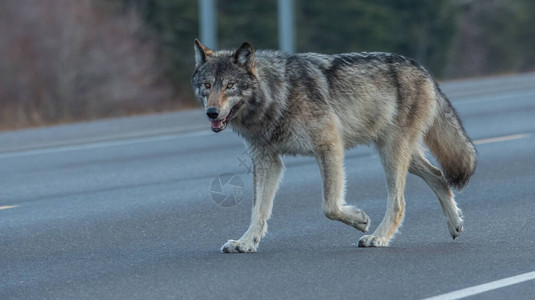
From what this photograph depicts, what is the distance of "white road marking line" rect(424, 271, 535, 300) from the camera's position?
6168mm

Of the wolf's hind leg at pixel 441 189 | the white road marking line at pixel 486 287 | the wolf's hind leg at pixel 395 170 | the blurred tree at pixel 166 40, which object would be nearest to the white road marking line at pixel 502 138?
the wolf's hind leg at pixel 441 189

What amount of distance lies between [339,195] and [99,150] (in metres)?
7.64

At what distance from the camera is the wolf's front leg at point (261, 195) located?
7602 millimetres

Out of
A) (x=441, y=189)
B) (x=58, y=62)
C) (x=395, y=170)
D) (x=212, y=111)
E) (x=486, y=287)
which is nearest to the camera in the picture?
(x=486, y=287)

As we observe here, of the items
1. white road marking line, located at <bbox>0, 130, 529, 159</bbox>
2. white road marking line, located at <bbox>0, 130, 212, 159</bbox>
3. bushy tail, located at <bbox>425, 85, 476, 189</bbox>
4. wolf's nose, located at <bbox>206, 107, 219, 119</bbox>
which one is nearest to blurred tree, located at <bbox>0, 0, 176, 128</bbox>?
white road marking line, located at <bbox>0, 130, 212, 159</bbox>

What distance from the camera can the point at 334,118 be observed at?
7.68 m

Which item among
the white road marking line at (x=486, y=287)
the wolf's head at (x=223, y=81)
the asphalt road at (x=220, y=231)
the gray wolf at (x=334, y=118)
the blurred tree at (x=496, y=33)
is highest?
the wolf's head at (x=223, y=81)

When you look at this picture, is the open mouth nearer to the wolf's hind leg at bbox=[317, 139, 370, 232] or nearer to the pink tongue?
the pink tongue

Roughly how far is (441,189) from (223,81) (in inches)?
80.6

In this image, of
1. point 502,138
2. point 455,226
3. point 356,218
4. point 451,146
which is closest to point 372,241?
point 356,218

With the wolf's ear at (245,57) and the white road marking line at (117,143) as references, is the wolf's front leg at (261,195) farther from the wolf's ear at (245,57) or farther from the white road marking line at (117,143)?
the white road marking line at (117,143)

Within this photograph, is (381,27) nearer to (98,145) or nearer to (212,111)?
(98,145)

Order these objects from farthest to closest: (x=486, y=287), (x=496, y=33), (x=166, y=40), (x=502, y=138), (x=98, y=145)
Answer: (x=496, y=33), (x=166, y=40), (x=98, y=145), (x=502, y=138), (x=486, y=287)

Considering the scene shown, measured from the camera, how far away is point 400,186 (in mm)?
7980
